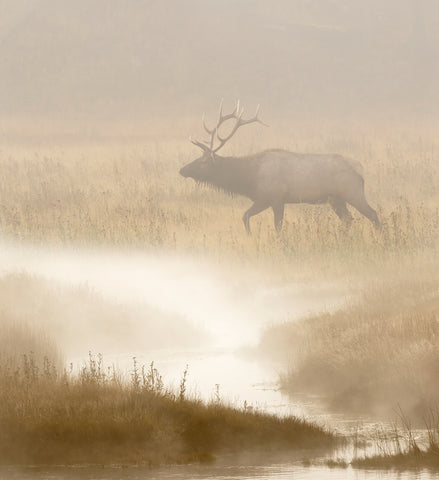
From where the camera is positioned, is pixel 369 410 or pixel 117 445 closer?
pixel 117 445

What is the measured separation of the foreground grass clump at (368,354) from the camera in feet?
40.0

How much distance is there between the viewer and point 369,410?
12.0 metres

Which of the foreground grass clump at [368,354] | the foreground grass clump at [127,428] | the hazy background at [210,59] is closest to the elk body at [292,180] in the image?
the foreground grass clump at [368,354]

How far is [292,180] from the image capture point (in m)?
25.5

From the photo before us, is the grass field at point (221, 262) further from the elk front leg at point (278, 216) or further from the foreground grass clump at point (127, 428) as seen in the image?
the elk front leg at point (278, 216)

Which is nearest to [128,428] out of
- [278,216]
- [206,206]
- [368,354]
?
[368,354]

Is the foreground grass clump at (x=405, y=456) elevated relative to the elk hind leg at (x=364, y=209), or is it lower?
elevated

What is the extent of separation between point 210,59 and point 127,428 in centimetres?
→ 6544

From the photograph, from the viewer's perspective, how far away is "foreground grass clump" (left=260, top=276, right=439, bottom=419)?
12180 millimetres

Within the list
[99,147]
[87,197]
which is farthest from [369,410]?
[99,147]

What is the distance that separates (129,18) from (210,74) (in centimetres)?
1104

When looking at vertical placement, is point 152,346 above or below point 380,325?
below

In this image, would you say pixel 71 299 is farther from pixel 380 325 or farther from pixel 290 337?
pixel 380 325

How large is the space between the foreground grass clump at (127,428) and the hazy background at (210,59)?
55.4 meters
